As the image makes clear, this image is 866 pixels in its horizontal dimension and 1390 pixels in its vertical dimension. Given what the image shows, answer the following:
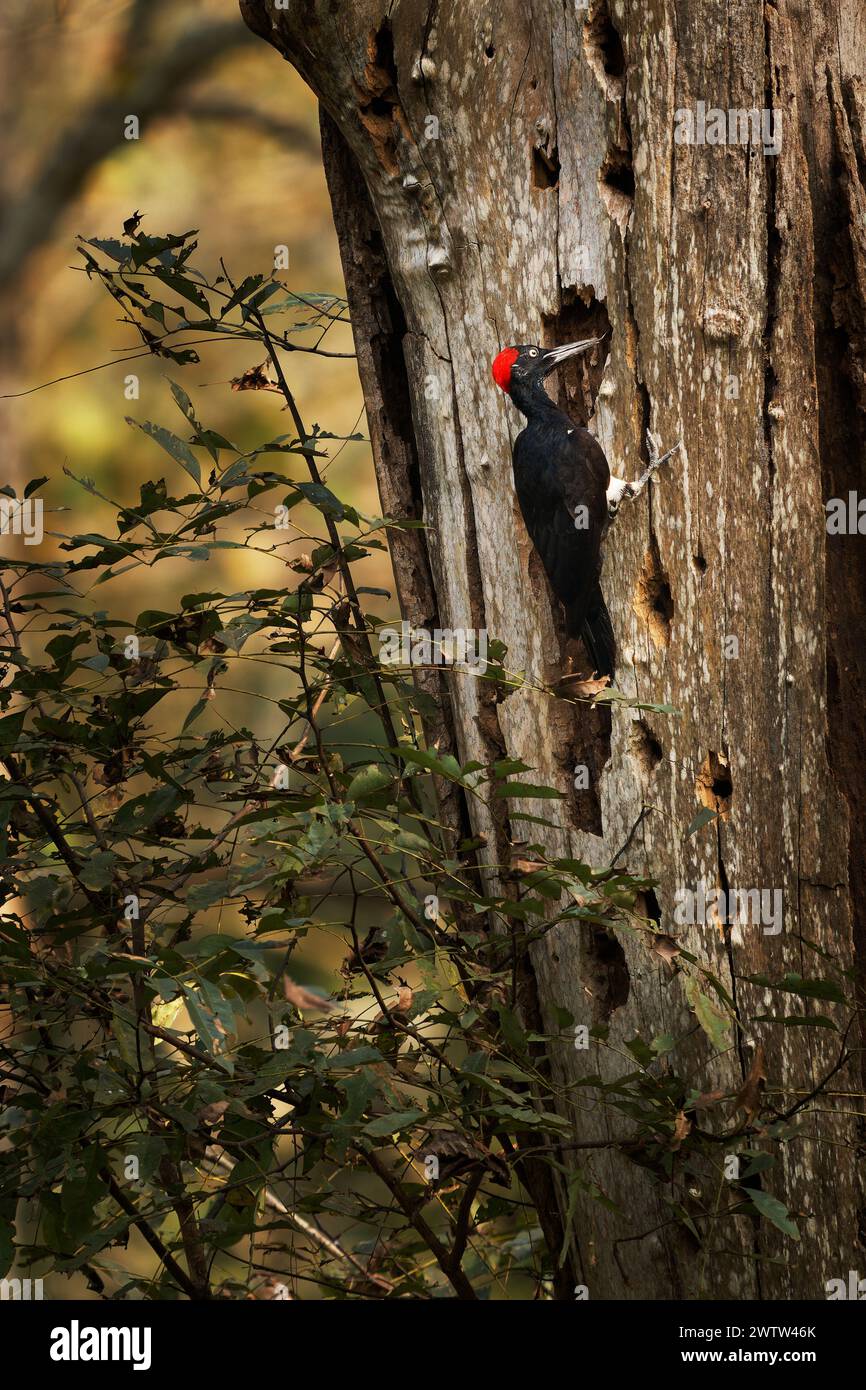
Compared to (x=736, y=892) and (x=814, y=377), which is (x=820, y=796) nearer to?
(x=736, y=892)

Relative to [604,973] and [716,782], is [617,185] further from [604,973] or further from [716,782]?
[604,973]

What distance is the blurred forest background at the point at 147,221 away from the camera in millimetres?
4980

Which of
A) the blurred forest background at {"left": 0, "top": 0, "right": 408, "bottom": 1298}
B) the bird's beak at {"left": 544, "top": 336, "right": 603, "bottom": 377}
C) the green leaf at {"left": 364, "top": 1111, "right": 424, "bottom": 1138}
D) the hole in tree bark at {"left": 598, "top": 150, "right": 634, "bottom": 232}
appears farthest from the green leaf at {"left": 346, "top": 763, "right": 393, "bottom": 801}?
the blurred forest background at {"left": 0, "top": 0, "right": 408, "bottom": 1298}

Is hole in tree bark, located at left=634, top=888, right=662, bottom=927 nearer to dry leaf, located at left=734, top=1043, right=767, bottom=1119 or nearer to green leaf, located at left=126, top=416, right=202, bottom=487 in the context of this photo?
dry leaf, located at left=734, top=1043, right=767, bottom=1119

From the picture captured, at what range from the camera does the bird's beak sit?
1407mm

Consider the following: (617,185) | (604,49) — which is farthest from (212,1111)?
(604,49)

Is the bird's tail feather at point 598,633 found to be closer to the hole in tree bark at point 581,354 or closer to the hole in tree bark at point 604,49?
the hole in tree bark at point 581,354

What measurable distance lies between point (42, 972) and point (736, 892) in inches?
27.4

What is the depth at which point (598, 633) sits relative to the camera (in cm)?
142

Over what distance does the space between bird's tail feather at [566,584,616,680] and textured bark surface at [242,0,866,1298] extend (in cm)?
1

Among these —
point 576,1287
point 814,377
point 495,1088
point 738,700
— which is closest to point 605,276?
point 814,377

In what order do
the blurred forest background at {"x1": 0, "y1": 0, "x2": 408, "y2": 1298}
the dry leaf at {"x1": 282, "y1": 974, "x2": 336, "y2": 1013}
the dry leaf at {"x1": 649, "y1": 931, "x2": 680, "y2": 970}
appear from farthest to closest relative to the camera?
the blurred forest background at {"x1": 0, "y1": 0, "x2": 408, "y2": 1298} → the dry leaf at {"x1": 649, "y1": 931, "x2": 680, "y2": 970} → the dry leaf at {"x1": 282, "y1": 974, "x2": 336, "y2": 1013}

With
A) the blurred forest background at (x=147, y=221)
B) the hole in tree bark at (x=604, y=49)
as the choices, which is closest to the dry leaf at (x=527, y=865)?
the hole in tree bark at (x=604, y=49)

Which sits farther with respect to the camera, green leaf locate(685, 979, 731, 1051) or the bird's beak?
the bird's beak
